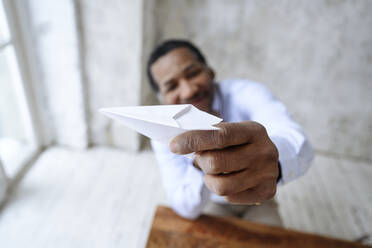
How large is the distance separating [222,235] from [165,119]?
52cm

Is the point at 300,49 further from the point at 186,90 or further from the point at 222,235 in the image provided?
the point at 222,235

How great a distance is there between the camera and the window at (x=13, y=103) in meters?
1.07


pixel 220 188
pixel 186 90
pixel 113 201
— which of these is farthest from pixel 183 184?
pixel 113 201

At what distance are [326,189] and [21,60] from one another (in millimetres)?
Answer: 1809

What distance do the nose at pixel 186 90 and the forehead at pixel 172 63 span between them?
4 cm

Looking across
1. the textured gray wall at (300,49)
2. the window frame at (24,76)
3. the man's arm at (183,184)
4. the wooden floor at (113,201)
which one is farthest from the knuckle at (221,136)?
the textured gray wall at (300,49)

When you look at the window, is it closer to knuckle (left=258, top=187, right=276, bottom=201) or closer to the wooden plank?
the wooden plank

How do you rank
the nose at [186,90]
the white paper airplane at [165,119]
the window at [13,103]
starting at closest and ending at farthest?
the white paper airplane at [165,119] < the nose at [186,90] < the window at [13,103]

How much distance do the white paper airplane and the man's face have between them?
0.55 metres

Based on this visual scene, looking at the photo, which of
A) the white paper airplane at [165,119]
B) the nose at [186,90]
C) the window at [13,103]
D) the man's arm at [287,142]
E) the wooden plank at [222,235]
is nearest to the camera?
the white paper airplane at [165,119]

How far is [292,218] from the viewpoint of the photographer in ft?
4.22

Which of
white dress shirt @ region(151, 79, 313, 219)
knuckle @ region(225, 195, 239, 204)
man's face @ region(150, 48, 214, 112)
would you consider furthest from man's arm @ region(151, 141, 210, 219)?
knuckle @ region(225, 195, 239, 204)

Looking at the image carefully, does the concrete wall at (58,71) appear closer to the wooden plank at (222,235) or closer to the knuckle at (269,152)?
the wooden plank at (222,235)

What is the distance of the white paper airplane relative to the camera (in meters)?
0.25
